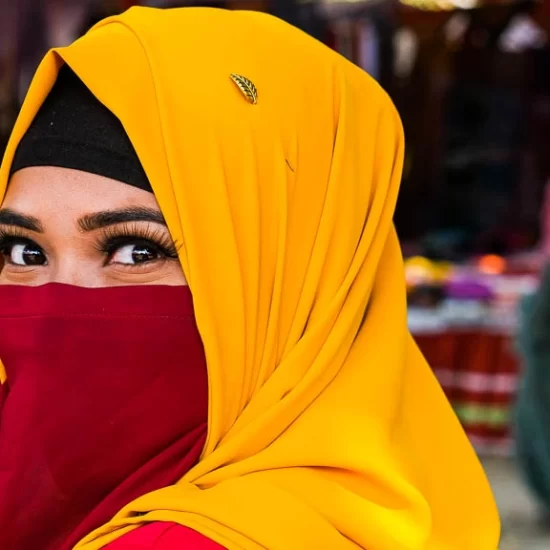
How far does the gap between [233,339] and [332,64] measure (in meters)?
0.44

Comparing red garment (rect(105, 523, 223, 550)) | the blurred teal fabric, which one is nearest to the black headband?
red garment (rect(105, 523, 223, 550))

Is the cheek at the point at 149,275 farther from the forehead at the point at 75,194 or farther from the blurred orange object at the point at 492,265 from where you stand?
the blurred orange object at the point at 492,265

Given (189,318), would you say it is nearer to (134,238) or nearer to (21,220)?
(134,238)

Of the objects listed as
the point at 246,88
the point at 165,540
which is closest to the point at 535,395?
the point at 246,88

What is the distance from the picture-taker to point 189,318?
1299 mm

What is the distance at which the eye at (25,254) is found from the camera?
4.47ft

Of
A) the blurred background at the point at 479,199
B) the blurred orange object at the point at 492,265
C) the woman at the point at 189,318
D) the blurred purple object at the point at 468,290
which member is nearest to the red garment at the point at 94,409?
the woman at the point at 189,318

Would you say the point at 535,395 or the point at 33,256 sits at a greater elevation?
the point at 33,256

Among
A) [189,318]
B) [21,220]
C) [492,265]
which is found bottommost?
[492,265]

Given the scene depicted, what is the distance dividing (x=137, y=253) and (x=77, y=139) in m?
0.17

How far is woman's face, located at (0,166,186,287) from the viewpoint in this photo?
1.29m

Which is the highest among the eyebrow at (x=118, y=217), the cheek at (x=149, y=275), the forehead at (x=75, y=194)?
the forehead at (x=75, y=194)

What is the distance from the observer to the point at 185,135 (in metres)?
1.30

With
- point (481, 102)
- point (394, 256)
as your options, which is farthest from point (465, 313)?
point (394, 256)
